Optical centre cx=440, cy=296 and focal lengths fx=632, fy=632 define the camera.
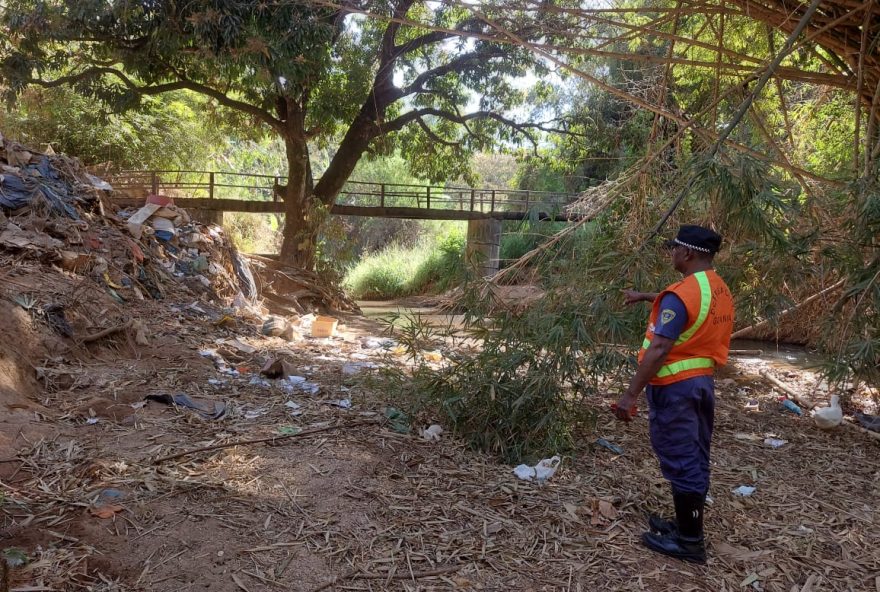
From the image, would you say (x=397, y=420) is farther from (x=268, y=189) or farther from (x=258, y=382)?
(x=268, y=189)

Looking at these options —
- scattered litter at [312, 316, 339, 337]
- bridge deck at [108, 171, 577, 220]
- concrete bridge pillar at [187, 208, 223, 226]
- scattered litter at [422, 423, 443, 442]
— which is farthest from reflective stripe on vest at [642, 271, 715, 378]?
concrete bridge pillar at [187, 208, 223, 226]

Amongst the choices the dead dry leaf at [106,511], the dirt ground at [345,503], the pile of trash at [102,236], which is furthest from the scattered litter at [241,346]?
the dead dry leaf at [106,511]

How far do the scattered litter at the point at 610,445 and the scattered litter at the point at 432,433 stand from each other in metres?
1.04

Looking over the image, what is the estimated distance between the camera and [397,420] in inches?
160

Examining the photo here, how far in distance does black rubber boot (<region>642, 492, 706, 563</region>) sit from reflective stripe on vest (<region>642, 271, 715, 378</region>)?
547 mm

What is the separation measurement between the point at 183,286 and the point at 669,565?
22.0 ft

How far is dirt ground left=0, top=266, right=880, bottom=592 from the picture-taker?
8.05ft

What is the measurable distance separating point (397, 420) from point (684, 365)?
6.43 feet

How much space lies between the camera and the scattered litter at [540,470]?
3.44 metres

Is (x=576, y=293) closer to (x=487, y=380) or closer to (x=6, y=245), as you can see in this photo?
(x=487, y=380)

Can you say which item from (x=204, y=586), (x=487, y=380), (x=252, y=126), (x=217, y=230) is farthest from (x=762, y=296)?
(x=252, y=126)

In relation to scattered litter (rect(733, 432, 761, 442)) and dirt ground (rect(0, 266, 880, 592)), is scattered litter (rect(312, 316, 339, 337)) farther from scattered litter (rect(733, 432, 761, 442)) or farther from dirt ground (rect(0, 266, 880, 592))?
scattered litter (rect(733, 432, 761, 442))

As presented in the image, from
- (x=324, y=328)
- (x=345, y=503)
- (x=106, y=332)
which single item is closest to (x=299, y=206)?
(x=324, y=328)

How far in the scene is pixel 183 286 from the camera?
25.7 feet
